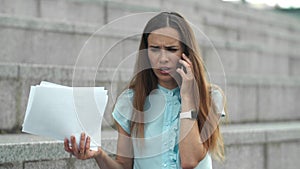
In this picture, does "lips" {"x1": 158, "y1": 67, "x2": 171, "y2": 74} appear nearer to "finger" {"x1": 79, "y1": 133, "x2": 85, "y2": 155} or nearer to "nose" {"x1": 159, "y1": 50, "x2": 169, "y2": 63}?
"nose" {"x1": 159, "y1": 50, "x2": 169, "y2": 63}

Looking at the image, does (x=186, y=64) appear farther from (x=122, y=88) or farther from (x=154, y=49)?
(x=122, y=88)

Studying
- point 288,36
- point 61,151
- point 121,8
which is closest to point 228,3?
point 288,36

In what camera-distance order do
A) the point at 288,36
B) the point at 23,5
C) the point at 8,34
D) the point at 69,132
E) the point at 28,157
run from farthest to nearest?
the point at 288,36 < the point at 23,5 < the point at 8,34 < the point at 28,157 < the point at 69,132

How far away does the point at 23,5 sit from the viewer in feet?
20.1

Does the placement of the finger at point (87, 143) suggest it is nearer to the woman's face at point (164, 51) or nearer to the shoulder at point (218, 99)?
the woman's face at point (164, 51)

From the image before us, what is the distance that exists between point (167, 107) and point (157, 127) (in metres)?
0.10

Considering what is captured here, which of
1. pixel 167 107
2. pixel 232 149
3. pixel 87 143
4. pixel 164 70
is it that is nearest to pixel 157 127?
pixel 167 107

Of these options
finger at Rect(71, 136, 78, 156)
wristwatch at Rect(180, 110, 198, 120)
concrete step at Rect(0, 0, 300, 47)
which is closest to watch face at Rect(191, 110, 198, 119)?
wristwatch at Rect(180, 110, 198, 120)

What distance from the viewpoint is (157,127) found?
9.60 feet

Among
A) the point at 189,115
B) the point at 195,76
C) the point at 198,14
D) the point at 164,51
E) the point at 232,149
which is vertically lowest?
the point at 232,149

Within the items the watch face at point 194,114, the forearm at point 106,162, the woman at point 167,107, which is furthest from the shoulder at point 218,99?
the forearm at point 106,162

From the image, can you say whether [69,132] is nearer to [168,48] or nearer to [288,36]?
[168,48]

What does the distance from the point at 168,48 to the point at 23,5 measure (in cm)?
358

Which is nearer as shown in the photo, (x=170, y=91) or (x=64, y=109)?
(x=64, y=109)
